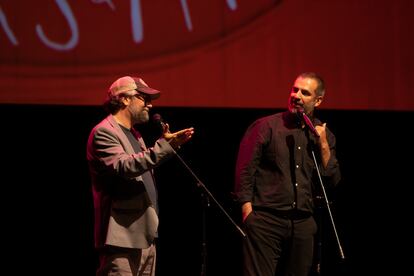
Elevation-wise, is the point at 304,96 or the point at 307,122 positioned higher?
the point at 304,96

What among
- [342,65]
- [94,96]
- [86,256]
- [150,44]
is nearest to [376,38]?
[342,65]

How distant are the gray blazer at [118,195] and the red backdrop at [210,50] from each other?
1.31m

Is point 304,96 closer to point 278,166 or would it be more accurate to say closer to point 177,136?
point 278,166

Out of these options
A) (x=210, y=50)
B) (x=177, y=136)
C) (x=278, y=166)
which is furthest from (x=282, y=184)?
(x=210, y=50)

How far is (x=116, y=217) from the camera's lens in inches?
126

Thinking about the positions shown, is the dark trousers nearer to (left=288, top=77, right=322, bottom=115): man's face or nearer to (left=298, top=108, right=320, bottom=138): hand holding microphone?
(left=298, top=108, right=320, bottom=138): hand holding microphone

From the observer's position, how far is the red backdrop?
14.3 feet

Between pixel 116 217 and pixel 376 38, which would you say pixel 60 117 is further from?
pixel 376 38

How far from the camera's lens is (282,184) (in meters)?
3.94

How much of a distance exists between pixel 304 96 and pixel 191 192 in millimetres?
1659

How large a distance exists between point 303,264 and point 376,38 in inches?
82.0

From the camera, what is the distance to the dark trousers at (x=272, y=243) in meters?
3.94

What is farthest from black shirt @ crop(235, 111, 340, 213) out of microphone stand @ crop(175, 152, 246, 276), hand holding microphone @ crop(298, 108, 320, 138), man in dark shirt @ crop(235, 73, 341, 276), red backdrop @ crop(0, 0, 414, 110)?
red backdrop @ crop(0, 0, 414, 110)

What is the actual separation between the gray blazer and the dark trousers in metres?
0.90
